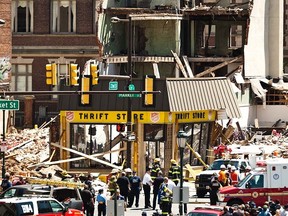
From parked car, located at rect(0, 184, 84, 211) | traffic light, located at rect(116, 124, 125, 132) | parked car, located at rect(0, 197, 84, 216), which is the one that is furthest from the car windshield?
parked car, located at rect(0, 197, 84, 216)

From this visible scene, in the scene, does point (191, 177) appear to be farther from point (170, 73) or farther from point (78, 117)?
point (170, 73)

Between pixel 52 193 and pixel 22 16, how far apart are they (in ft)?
149

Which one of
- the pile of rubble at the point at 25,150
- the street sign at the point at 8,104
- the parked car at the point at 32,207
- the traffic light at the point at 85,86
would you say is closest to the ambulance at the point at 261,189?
the parked car at the point at 32,207

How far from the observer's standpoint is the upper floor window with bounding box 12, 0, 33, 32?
3442 inches

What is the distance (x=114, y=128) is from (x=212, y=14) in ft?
65.3

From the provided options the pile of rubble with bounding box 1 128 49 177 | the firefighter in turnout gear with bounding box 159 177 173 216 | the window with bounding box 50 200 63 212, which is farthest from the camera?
the pile of rubble with bounding box 1 128 49 177

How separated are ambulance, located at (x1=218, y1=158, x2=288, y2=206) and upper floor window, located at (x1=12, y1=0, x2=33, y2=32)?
4168 centimetres

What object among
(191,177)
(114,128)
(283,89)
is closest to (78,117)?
(114,128)

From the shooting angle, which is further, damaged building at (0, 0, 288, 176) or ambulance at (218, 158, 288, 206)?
damaged building at (0, 0, 288, 176)

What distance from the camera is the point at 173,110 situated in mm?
59688

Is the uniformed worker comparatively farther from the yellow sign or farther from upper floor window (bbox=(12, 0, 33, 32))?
upper floor window (bbox=(12, 0, 33, 32))

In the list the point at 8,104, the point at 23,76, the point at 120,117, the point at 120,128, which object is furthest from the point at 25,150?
the point at 23,76

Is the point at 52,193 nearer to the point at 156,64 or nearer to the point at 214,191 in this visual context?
the point at 214,191

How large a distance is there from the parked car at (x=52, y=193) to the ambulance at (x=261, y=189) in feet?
18.6
